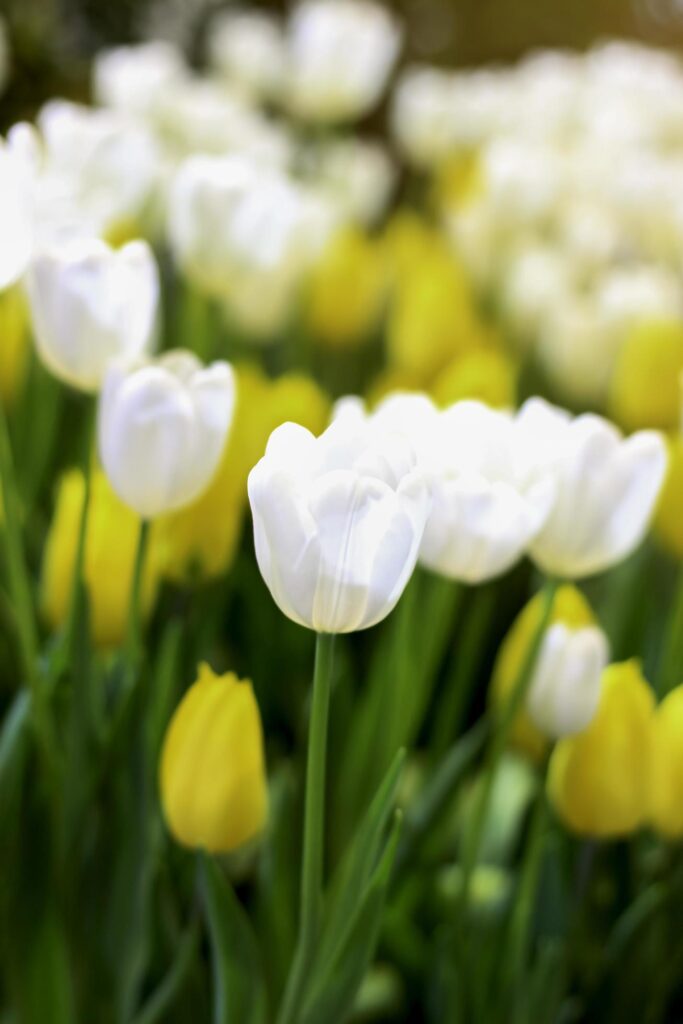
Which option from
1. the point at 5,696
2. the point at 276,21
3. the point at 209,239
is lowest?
→ the point at 276,21

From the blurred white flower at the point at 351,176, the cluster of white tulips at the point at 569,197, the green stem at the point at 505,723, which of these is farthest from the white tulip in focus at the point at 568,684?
the blurred white flower at the point at 351,176

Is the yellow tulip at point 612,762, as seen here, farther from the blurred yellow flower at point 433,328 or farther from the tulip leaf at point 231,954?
the blurred yellow flower at point 433,328

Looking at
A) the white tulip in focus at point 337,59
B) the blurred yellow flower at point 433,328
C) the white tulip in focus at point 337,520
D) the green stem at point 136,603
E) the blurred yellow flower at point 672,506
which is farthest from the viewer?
the white tulip in focus at point 337,59

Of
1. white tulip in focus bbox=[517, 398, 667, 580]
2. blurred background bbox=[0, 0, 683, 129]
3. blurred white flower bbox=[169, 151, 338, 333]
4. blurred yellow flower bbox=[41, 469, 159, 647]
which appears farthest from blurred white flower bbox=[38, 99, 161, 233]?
blurred background bbox=[0, 0, 683, 129]

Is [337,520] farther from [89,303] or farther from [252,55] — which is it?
[252,55]

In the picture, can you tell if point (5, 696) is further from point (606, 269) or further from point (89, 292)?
point (606, 269)

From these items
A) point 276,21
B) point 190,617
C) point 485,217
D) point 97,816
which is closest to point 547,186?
point 485,217
